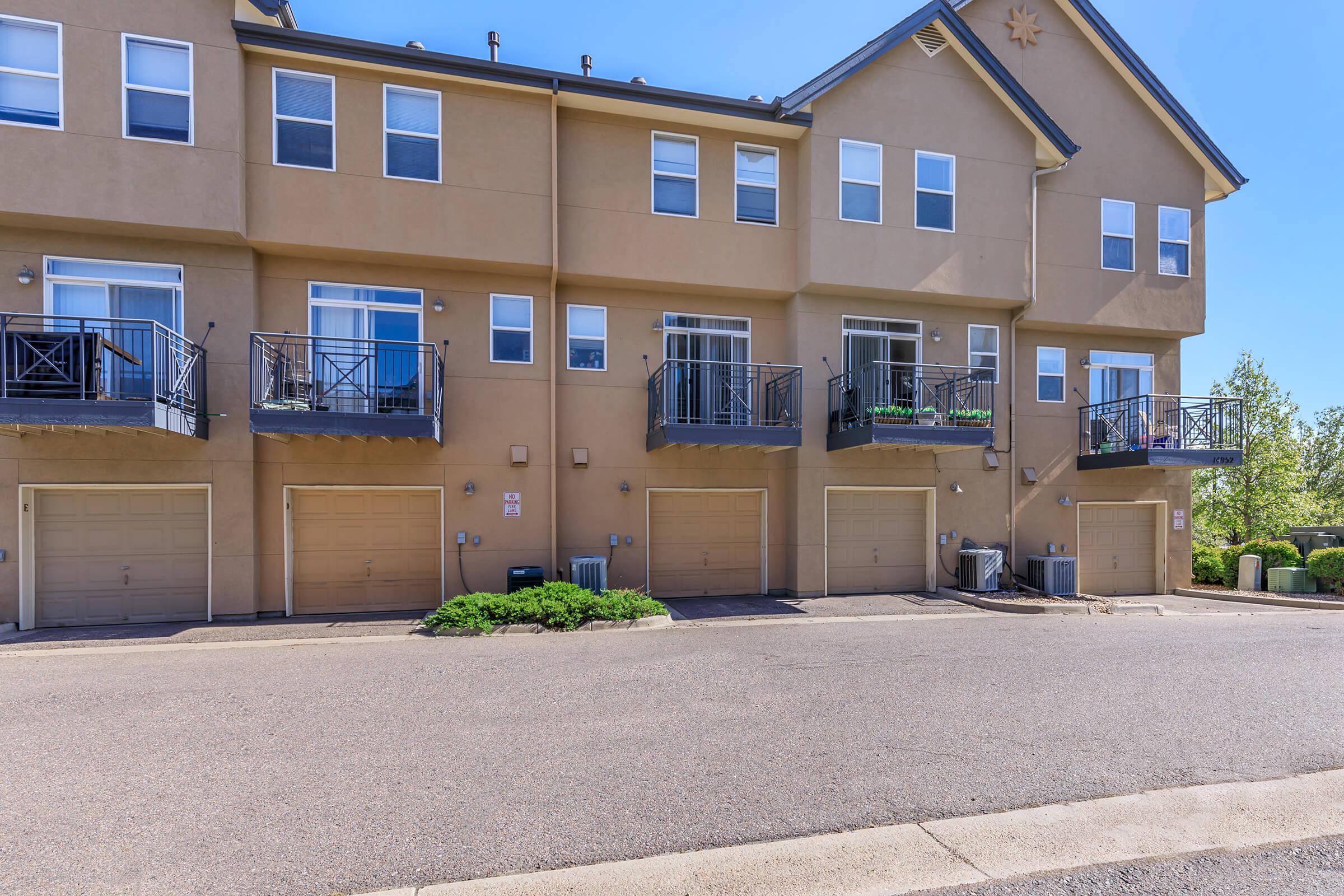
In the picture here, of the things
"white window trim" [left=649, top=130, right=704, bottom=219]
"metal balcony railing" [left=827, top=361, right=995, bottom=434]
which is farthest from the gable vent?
"metal balcony railing" [left=827, top=361, right=995, bottom=434]

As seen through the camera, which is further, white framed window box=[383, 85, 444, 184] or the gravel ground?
white framed window box=[383, 85, 444, 184]

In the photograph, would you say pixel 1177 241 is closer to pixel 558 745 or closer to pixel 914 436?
pixel 914 436

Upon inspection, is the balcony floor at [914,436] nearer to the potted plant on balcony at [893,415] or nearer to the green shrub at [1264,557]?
the potted plant on balcony at [893,415]

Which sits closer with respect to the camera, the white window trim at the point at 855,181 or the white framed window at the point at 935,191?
the white window trim at the point at 855,181

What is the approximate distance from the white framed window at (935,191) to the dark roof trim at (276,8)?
37.3 feet

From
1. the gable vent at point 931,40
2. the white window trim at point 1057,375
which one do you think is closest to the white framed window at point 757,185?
the gable vent at point 931,40

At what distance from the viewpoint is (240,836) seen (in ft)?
12.9

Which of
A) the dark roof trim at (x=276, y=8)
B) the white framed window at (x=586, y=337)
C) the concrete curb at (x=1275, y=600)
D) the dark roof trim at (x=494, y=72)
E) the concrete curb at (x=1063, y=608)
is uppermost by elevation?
the dark roof trim at (x=276, y=8)

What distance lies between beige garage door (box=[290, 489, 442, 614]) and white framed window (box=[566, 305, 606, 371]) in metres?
3.47

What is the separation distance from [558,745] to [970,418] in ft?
32.6

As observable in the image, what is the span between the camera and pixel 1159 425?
14.5 metres

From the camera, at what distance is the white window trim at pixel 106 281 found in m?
10.1

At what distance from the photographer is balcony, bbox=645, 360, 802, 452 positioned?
1141 cm

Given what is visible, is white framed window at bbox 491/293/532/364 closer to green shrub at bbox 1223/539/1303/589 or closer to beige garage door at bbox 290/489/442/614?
beige garage door at bbox 290/489/442/614
